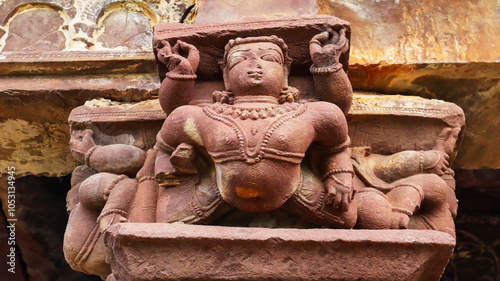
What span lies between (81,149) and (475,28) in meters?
2.36

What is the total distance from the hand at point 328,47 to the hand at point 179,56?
1.77ft

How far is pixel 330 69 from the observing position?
251 centimetres

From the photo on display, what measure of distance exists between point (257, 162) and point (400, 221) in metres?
0.73

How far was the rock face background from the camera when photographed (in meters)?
3.15

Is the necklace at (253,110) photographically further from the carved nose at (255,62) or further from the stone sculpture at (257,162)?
the carved nose at (255,62)

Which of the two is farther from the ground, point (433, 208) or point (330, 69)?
point (330, 69)

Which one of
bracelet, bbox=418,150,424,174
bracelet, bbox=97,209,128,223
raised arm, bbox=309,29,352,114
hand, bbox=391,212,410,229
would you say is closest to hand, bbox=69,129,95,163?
bracelet, bbox=97,209,128,223

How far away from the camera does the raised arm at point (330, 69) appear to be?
8.27 ft

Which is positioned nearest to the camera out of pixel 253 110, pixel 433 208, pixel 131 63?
pixel 253 110

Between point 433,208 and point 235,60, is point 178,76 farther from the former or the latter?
point 433,208

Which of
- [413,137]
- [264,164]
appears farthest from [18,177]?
[413,137]

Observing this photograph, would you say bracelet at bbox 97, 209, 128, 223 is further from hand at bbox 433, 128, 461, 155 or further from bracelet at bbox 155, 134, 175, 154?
hand at bbox 433, 128, 461, 155

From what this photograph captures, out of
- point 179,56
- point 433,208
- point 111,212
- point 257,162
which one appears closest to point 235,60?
point 179,56

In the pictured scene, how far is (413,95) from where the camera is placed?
3.24 meters
